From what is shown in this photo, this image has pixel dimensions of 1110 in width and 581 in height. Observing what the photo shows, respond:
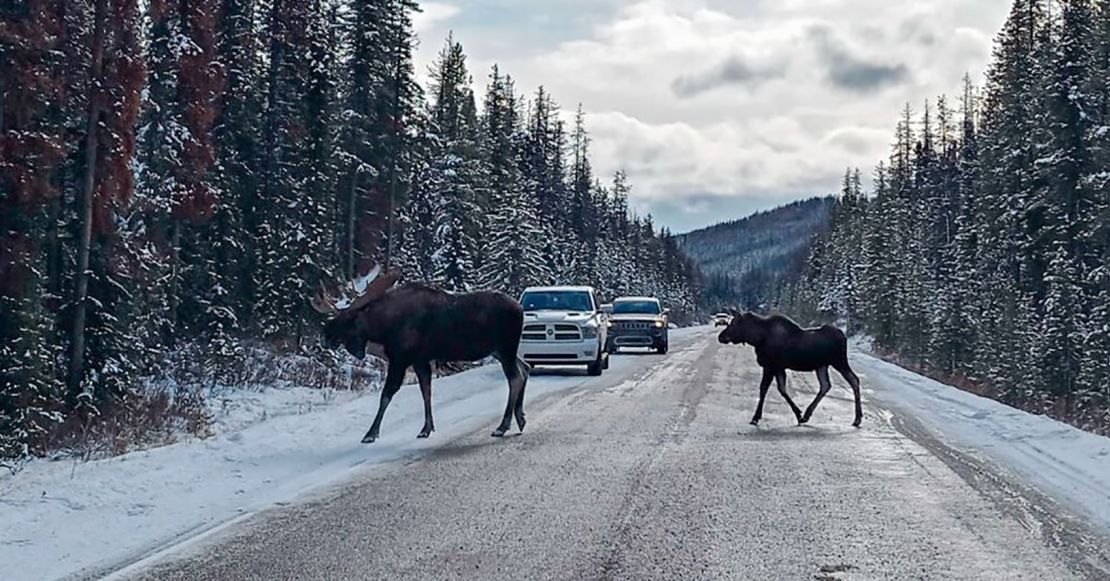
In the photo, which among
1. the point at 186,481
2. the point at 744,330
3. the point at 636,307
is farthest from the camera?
the point at 636,307

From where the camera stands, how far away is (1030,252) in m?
44.3

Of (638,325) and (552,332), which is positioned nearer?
(552,332)

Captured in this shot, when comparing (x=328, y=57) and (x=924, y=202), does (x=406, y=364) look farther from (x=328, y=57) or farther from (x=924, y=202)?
(x=924, y=202)

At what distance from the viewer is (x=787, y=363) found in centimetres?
1630

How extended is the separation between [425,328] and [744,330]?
507 centimetres

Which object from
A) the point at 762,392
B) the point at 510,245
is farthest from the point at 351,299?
the point at 510,245

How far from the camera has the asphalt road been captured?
291 inches

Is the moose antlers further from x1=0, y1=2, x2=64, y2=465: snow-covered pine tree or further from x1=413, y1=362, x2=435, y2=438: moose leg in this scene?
x1=0, y1=2, x2=64, y2=465: snow-covered pine tree

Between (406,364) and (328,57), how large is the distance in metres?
27.2

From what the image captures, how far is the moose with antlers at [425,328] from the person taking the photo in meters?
14.4

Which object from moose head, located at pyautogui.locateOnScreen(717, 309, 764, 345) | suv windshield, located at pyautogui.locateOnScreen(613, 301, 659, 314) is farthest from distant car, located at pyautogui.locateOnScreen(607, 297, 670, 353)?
moose head, located at pyautogui.locateOnScreen(717, 309, 764, 345)

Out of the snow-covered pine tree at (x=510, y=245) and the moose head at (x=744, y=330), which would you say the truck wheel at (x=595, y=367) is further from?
the snow-covered pine tree at (x=510, y=245)

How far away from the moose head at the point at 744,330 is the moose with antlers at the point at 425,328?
3826mm

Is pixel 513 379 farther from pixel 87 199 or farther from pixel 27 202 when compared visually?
pixel 87 199
